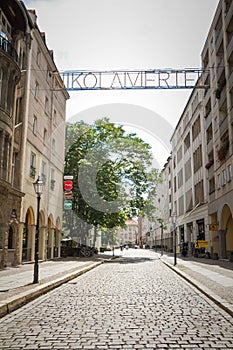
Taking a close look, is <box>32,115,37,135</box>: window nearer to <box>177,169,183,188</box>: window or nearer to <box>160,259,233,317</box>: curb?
<box>160,259,233,317</box>: curb

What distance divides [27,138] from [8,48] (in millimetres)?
6021

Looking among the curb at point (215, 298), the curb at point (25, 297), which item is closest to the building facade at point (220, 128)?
the curb at point (215, 298)

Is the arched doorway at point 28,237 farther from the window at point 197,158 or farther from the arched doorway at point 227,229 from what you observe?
the window at point 197,158

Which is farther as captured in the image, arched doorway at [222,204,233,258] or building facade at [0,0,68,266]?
arched doorway at [222,204,233,258]

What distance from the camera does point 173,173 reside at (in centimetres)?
6356

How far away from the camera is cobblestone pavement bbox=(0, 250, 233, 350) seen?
19.7 feet

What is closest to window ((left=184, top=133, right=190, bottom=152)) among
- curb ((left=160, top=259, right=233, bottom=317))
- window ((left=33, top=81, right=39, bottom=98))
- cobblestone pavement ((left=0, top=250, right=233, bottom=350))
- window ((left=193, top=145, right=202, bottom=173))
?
window ((left=193, top=145, right=202, bottom=173))

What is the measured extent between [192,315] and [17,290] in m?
5.24

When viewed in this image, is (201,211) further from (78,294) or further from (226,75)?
(78,294)

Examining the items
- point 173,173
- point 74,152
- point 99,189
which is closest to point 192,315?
point 99,189

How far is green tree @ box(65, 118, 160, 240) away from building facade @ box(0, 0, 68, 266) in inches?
102

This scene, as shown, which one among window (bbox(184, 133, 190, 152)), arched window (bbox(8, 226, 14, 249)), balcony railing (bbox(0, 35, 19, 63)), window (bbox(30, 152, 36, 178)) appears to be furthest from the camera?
window (bbox(184, 133, 190, 152))

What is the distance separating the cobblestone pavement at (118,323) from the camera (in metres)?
6.01

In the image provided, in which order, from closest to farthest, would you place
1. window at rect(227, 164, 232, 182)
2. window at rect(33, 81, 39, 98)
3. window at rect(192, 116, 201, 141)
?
window at rect(33, 81, 39, 98) → window at rect(227, 164, 232, 182) → window at rect(192, 116, 201, 141)
